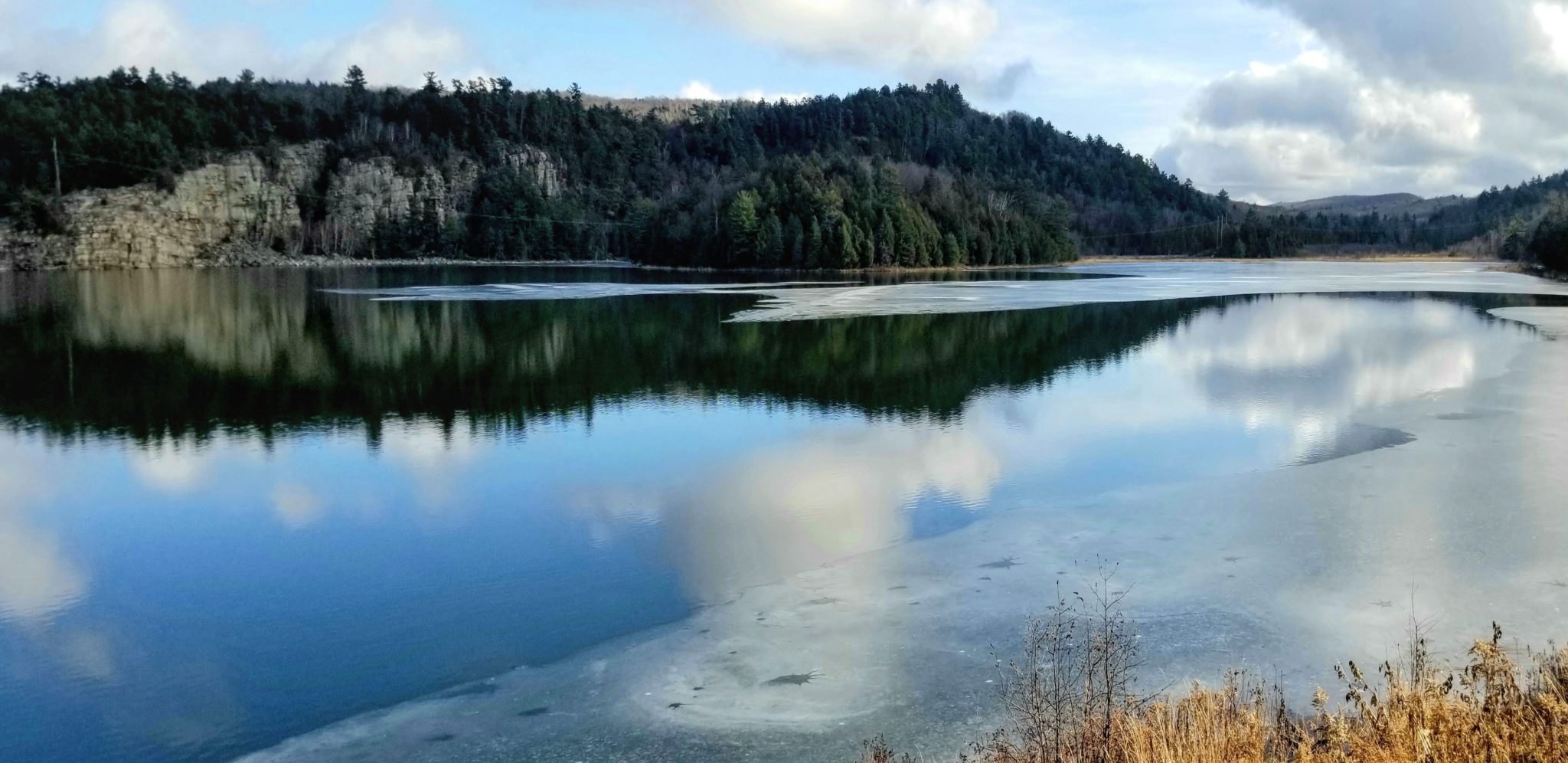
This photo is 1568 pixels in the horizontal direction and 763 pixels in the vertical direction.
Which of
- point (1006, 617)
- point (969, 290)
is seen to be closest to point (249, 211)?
point (969, 290)

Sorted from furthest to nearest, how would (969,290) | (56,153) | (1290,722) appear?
(56,153) → (969,290) → (1290,722)

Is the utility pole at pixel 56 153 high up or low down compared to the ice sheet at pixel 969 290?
up

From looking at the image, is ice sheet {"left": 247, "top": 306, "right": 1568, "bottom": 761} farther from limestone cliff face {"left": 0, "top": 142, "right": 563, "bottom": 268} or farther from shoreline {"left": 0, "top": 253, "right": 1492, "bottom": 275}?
limestone cliff face {"left": 0, "top": 142, "right": 563, "bottom": 268}

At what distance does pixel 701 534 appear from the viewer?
34.6 ft

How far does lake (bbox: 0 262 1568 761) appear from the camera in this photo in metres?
6.76

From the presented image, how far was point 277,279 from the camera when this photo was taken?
240ft

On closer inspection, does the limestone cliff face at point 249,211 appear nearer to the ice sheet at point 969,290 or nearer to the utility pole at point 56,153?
the utility pole at point 56,153

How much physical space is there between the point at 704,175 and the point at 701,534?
142026 mm

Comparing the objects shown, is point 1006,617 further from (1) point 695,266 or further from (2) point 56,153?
(2) point 56,153

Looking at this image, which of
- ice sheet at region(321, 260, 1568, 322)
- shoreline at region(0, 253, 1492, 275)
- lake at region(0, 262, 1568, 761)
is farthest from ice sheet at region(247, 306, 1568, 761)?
shoreline at region(0, 253, 1492, 275)

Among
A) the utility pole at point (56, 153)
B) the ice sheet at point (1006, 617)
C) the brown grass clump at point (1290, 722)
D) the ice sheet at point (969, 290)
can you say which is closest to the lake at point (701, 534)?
the ice sheet at point (1006, 617)

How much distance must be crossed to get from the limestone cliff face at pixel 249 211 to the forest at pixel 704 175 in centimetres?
134

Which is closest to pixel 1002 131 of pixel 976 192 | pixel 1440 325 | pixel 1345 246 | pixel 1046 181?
pixel 1046 181

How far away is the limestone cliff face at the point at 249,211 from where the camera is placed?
312 feet
